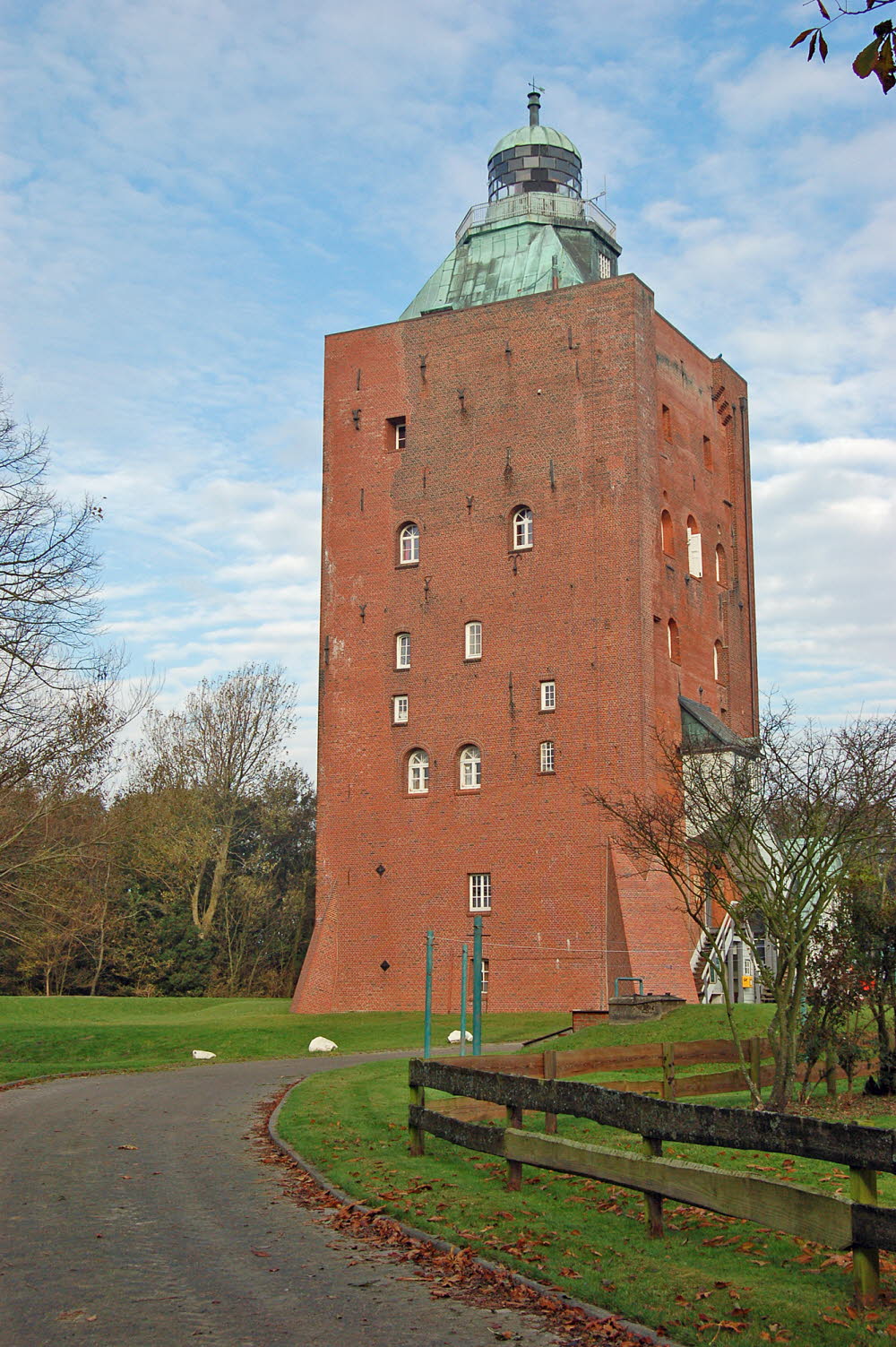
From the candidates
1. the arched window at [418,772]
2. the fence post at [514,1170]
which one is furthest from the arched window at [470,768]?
the fence post at [514,1170]

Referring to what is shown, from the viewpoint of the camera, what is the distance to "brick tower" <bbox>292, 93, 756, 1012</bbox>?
124 ft

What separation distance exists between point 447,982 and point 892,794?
2537cm

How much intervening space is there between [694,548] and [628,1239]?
36357 millimetres

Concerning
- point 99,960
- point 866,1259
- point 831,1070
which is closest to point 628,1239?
point 866,1259

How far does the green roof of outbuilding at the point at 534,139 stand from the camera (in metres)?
50.3

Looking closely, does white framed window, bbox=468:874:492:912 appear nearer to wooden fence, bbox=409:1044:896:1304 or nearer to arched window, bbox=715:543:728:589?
arched window, bbox=715:543:728:589

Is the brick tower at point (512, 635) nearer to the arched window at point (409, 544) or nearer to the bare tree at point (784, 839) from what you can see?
the arched window at point (409, 544)

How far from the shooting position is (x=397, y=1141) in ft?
42.2

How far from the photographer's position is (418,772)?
135 feet

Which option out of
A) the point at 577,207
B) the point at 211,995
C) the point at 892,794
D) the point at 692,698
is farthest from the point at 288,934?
the point at 892,794

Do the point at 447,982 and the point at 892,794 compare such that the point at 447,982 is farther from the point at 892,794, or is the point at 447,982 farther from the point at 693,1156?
the point at 693,1156

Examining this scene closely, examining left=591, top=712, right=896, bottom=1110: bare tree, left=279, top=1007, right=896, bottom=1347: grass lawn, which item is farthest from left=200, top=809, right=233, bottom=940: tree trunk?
left=279, top=1007, right=896, bottom=1347: grass lawn

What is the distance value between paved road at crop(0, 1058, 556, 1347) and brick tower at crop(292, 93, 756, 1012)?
24482mm

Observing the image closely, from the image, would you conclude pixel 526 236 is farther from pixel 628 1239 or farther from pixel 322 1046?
pixel 628 1239
